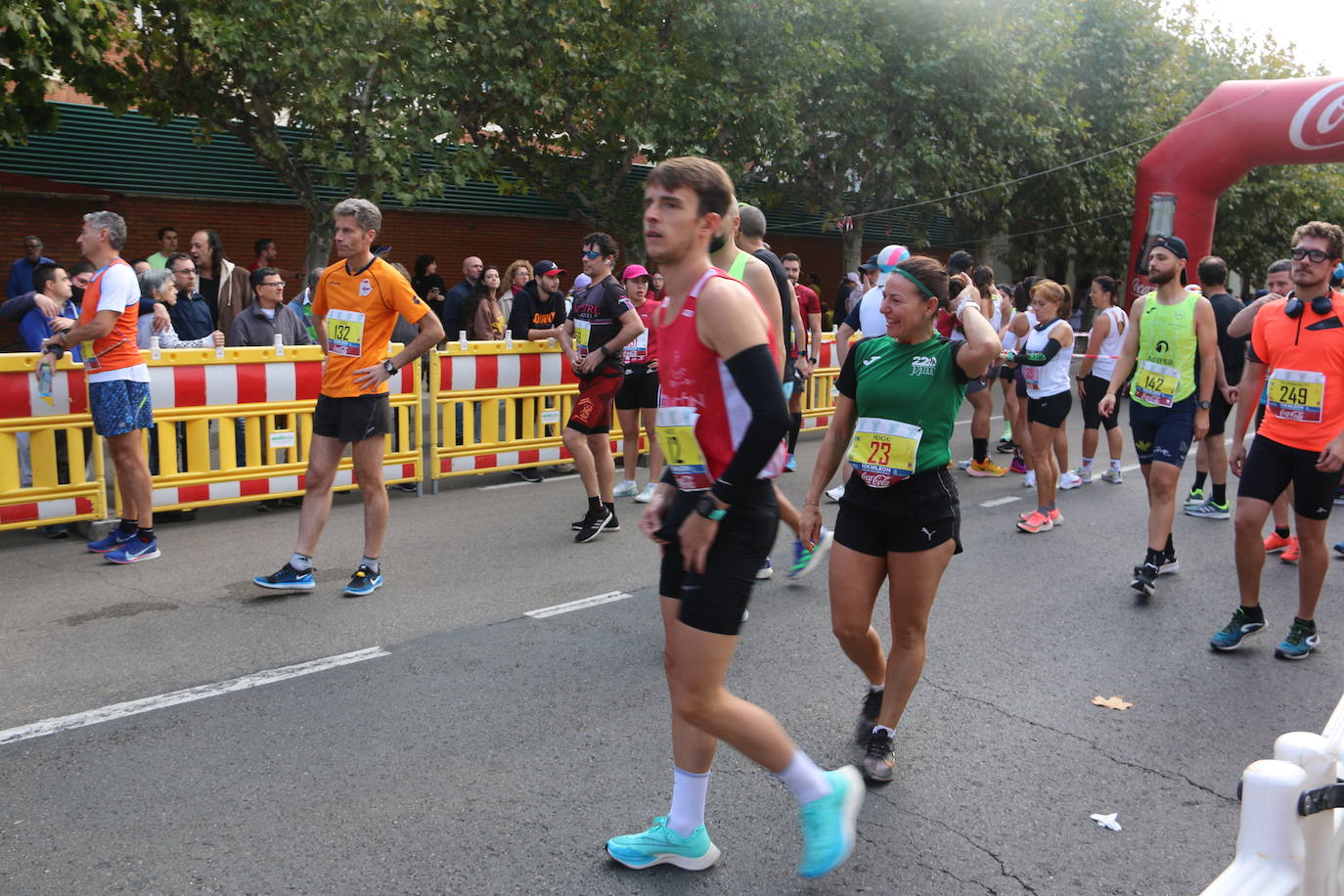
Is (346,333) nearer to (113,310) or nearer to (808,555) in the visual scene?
(113,310)

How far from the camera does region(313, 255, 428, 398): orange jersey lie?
20.0 feet

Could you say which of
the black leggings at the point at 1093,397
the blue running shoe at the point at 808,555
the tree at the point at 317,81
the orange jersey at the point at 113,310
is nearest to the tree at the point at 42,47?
the tree at the point at 317,81

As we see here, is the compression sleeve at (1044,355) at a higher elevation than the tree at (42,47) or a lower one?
lower

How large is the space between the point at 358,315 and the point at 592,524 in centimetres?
236

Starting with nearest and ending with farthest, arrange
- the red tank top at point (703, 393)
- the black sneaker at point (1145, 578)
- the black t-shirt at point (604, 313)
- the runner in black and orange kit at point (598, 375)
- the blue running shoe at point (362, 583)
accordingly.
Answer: the red tank top at point (703, 393) → the blue running shoe at point (362, 583) → the black sneaker at point (1145, 578) → the runner in black and orange kit at point (598, 375) → the black t-shirt at point (604, 313)

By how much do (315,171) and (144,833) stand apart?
49.1ft

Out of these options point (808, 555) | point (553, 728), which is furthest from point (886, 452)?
point (553, 728)

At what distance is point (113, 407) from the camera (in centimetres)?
677

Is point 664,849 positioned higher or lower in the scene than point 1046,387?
lower

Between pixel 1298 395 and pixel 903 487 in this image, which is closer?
pixel 903 487

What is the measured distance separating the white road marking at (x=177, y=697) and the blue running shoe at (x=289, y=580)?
1.04m

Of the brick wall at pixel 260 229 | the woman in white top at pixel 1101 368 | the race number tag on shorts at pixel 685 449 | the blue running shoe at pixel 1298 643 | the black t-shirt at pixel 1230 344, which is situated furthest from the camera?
the brick wall at pixel 260 229

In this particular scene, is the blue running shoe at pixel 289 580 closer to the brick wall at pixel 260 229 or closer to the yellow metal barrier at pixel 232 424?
the yellow metal barrier at pixel 232 424

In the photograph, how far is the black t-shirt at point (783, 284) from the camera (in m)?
5.65
